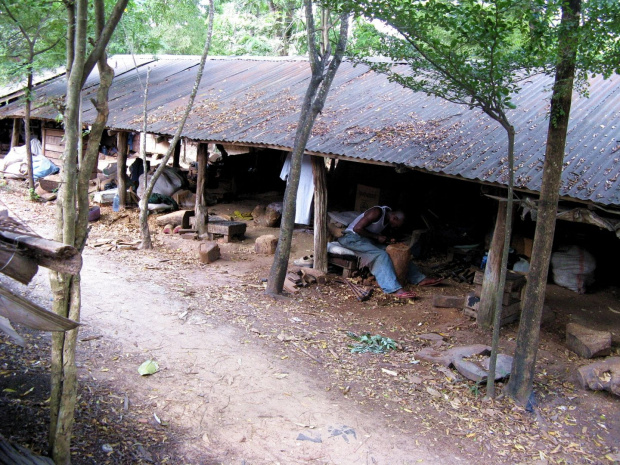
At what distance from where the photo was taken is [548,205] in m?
5.39

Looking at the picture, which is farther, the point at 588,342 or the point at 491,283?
the point at 491,283

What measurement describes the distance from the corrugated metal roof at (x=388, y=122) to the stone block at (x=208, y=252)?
2.11m

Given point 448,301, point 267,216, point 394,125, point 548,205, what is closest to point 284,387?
point 548,205

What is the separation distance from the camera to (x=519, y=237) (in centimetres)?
995

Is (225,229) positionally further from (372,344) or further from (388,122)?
(372,344)

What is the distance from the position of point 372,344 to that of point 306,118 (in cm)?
355

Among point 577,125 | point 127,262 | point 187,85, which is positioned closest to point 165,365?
point 127,262

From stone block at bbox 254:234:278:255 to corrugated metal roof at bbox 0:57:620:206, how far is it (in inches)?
83.1

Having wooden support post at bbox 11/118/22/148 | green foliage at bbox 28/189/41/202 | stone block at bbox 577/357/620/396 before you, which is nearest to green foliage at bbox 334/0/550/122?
stone block at bbox 577/357/620/396

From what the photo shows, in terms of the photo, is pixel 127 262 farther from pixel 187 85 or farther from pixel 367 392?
pixel 187 85

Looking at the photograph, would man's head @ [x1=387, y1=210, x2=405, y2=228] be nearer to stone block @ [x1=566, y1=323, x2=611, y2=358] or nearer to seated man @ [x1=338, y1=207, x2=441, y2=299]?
seated man @ [x1=338, y1=207, x2=441, y2=299]

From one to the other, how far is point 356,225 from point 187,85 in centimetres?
809

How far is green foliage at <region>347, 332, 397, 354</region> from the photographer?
23.4 feet

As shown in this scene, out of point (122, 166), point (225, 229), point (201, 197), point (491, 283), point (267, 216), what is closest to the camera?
point (491, 283)
